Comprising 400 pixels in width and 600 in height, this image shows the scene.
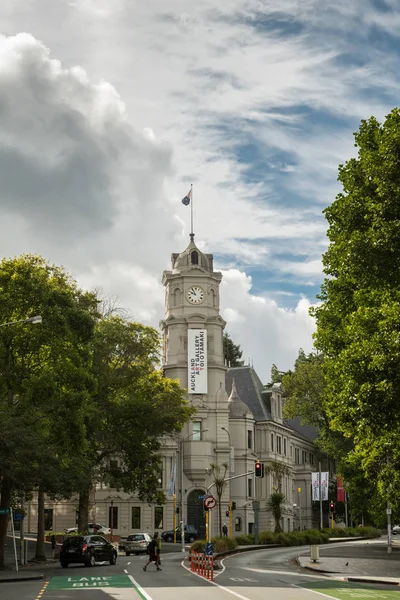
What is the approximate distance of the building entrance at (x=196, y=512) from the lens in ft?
291

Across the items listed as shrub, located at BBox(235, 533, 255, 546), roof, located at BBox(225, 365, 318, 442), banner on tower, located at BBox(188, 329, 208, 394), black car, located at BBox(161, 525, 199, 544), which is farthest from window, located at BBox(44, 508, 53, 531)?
shrub, located at BBox(235, 533, 255, 546)

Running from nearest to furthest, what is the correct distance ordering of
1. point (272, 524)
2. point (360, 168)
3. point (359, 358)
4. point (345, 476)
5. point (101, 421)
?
point (359, 358) < point (360, 168) < point (101, 421) < point (345, 476) < point (272, 524)

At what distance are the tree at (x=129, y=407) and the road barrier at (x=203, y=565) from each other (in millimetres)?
20154

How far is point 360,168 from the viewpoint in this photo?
3136 centimetres

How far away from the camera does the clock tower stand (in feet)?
294

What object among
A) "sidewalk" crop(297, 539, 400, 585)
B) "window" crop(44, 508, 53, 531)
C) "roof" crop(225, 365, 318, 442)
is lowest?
"sidewalk" crop(297, 539, 400, 585)

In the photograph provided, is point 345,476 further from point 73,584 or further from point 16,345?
point 73,584

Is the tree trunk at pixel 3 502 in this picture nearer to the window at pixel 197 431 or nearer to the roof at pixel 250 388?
the window at pixel 197 431

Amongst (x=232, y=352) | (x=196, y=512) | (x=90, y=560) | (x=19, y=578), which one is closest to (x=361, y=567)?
(x=90, y=560)

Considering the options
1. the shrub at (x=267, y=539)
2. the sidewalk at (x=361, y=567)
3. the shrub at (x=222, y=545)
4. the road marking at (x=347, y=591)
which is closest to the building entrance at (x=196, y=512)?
the shrub at (x=267, y=539)

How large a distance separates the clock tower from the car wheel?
154 ft

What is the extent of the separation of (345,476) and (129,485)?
15.1 meters

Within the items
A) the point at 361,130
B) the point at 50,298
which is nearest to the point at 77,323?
the point at 50,298

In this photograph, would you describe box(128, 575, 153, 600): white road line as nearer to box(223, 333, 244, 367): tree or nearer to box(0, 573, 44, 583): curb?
box(0, 573, 44, 583): curb
